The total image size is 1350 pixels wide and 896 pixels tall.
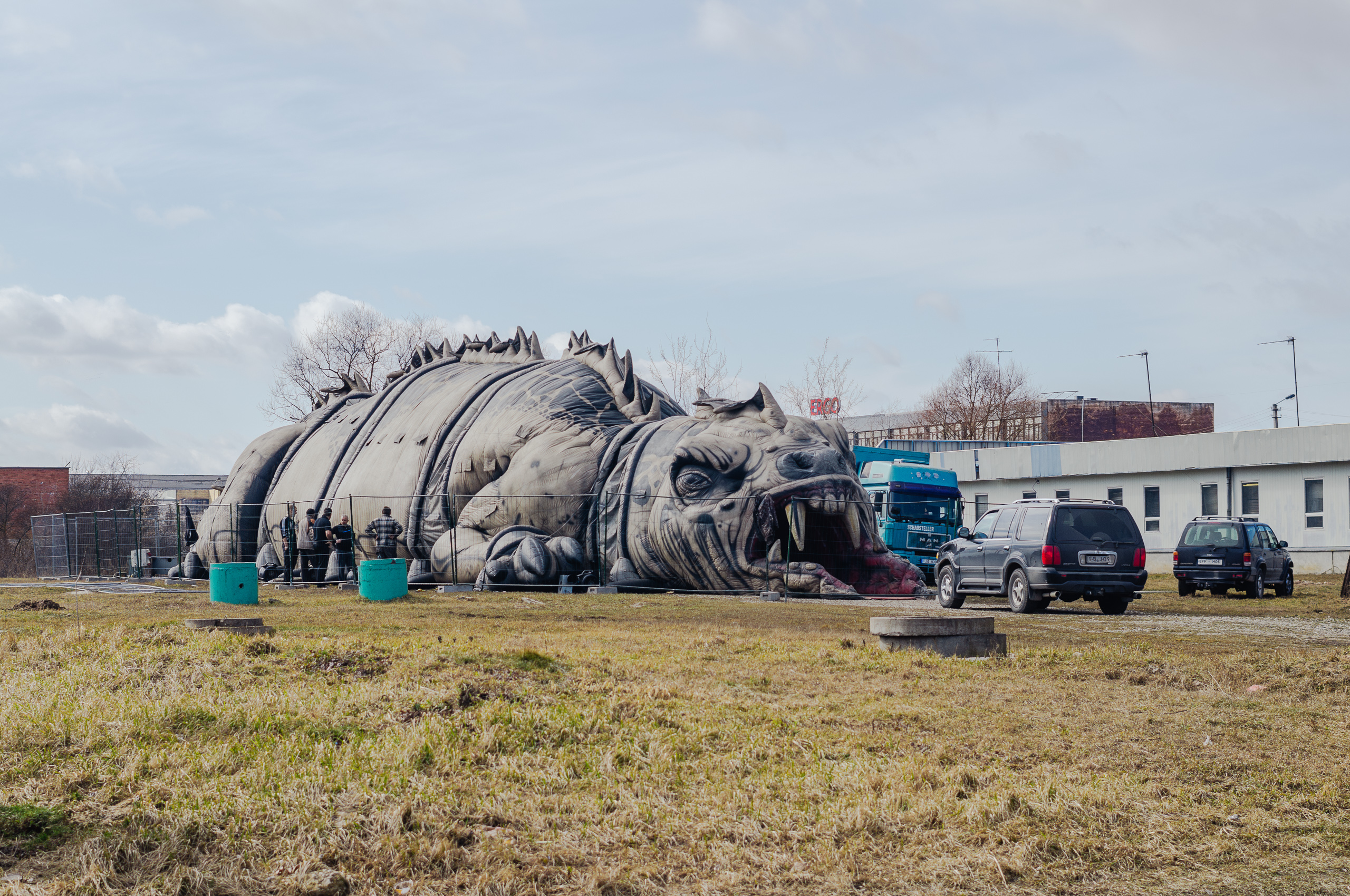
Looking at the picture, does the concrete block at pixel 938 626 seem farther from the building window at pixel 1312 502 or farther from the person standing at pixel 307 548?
the building window at pixel 1312 502

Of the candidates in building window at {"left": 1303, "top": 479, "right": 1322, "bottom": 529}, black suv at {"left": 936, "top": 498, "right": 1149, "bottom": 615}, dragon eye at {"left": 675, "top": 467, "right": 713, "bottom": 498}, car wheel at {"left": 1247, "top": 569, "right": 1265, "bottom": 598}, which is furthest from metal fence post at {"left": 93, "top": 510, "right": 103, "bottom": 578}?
building window at {"left": 1303, "top": 479, "right": 1322, "bottom": 529}

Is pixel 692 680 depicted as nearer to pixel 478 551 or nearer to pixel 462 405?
pixel 478 551

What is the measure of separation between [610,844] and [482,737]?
1780 mm

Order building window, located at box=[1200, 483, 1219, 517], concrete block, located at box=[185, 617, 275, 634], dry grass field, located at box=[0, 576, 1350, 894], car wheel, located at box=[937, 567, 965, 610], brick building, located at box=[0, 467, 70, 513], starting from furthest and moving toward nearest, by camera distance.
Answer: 1. brick building, located at box=[0, 467, 70, 513]
2. building window, located at box=[1200, 483, 1219, 517]
3. car wheel, located at box=[937, 567, 965, 610]
4. concrete block, located at box=[185, 617, 275, 634]
5. dry grass field, located at box=[0, 576, 1350, 894]

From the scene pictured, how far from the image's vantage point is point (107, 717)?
6887mm

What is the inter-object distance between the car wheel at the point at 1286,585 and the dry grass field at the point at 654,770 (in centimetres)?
1625

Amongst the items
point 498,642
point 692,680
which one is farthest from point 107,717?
point 498,642

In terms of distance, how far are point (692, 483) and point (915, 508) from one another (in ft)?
36.4

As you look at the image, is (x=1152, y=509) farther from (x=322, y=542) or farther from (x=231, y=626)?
(x=231, y=626)

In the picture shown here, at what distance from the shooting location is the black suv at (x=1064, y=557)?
60.3 ft

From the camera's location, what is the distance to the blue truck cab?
29641mm

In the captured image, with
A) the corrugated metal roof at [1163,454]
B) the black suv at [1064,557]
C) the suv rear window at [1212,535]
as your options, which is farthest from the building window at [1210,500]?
the black suv at [1064,557]

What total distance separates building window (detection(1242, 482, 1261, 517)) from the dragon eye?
2242 cm

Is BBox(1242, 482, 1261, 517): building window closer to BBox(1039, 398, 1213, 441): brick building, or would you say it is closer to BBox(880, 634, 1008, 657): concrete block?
BBox(880, 634, 1008, 657): concrete block
